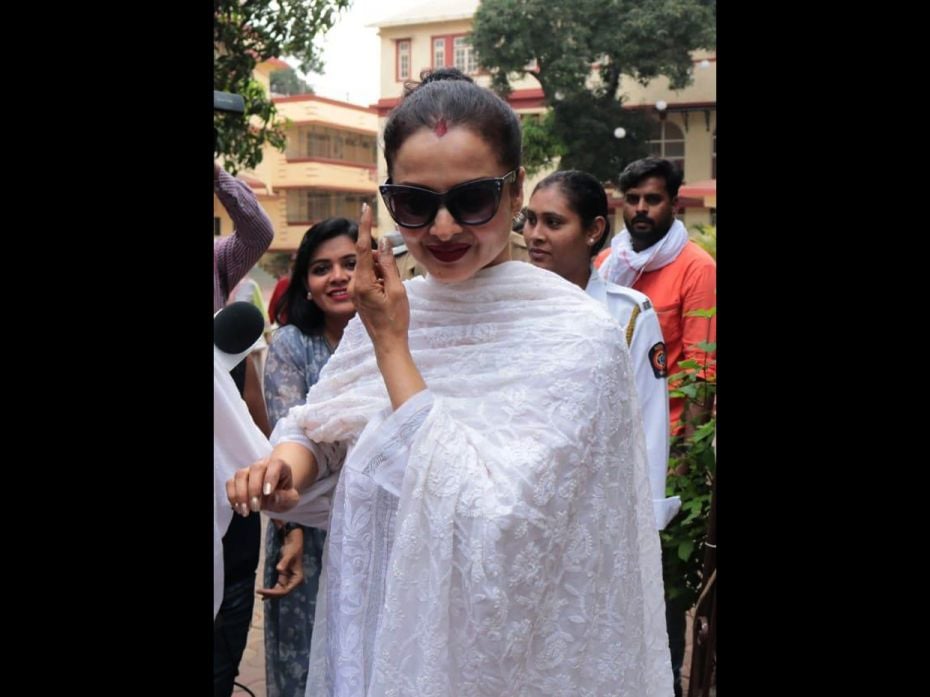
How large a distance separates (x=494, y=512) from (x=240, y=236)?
79.8 inches

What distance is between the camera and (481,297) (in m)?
2.24

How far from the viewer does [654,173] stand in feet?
16.5

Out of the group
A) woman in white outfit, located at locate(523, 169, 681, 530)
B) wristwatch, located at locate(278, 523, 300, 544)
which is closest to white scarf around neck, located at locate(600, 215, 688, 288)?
woman in white outfit, located at locate(523, 169, 681, 530)

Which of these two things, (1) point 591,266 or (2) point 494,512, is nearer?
(2) point 494,512

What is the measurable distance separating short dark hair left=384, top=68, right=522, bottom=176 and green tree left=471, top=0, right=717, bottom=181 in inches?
1039

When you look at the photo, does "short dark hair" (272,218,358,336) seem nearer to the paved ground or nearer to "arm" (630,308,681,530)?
"arm" (630,308,681,530)

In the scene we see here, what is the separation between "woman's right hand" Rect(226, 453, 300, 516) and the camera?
2043 millimetres

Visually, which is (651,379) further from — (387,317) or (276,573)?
(387,317)

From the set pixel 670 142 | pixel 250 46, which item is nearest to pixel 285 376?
pixel 250 46

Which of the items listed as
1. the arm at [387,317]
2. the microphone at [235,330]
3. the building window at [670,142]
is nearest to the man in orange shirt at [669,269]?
the microphone at [235,330]

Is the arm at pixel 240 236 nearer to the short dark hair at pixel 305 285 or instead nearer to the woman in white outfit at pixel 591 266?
the short dark hair at pixel 305 285

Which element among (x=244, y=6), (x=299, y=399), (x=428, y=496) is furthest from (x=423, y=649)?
(x=244, y=6)
